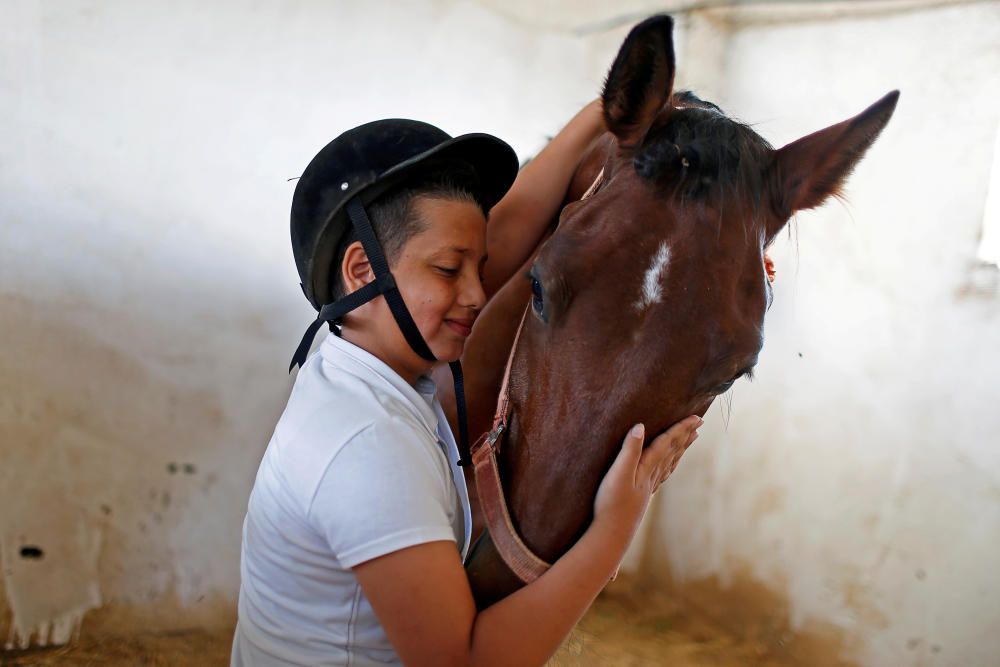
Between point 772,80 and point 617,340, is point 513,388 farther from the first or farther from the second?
point 772,80

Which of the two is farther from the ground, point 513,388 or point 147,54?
point 147,54

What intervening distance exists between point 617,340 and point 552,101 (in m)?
2.04

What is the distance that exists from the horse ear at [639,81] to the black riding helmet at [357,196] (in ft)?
0.62

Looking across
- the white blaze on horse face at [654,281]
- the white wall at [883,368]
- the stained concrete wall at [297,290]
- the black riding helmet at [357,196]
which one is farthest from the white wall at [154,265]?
the white blaze on horse face at [654,281]

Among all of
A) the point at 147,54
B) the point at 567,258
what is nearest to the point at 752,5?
the point at 147,54

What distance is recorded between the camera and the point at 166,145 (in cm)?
188

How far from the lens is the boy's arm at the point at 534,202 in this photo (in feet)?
4.11

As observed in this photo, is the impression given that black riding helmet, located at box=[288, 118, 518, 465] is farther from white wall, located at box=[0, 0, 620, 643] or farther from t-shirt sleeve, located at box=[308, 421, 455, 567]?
white wall, located at box=[0, 0, 620, 643]

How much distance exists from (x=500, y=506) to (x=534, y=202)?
0.61m

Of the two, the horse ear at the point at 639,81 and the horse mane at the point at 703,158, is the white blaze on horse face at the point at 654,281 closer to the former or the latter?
the horse mane at the point at 703,158

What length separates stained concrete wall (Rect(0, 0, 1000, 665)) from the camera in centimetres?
181

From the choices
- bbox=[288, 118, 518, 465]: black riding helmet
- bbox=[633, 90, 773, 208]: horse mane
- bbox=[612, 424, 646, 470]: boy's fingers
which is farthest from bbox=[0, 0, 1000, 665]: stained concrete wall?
bbox=[612, 424, 646, 470]: boy's fingers

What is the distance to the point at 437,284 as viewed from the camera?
2.87 feet

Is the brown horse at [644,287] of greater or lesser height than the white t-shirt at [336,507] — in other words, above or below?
above
